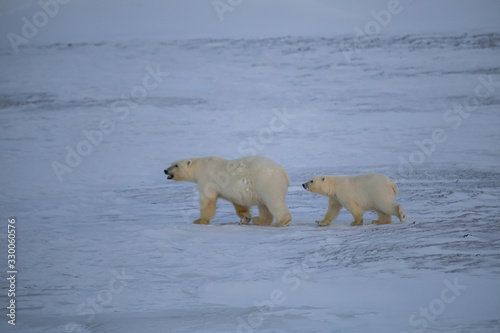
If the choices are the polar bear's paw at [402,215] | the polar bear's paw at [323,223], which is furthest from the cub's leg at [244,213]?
the polar bear's paw at [402,215]

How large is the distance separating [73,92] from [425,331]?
44.0ft

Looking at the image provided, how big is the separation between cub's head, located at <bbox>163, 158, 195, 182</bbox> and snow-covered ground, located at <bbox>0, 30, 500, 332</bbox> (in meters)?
0.49

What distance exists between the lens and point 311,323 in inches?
161

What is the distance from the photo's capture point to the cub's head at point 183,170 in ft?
23.3

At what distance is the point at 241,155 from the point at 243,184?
4.82 meters

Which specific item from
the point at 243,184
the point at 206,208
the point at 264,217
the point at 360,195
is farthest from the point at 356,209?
the point at 206,208

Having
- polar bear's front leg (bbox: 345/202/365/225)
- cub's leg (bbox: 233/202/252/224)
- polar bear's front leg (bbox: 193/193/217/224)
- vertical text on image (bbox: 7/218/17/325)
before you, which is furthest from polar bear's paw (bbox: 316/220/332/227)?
vertical text on image (bbox: 7/218/17/325)

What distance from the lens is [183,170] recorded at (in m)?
7.12

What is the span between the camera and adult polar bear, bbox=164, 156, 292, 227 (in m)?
6.51

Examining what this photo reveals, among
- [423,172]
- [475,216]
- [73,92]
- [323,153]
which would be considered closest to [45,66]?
[73,92]

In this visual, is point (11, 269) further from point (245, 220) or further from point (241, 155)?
point (241, 155)

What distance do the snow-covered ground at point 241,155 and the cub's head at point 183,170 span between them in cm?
49

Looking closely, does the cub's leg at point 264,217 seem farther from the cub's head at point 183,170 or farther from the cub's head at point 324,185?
the cub's head at point 183,170

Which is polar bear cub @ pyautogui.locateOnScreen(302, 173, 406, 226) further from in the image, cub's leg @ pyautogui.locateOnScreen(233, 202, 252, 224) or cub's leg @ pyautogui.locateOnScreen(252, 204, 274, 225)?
cub's leg @ pyautogui.locateOnScreen(233, 202, 252, 224)
